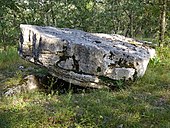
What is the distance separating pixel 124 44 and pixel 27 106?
489 cm

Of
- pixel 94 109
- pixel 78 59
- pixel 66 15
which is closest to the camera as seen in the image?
pixel 94 109

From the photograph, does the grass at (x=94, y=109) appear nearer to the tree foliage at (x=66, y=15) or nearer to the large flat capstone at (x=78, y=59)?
the large flat capstone at (x=78, y=59)

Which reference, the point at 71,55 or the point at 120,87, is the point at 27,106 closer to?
the point at 71,55

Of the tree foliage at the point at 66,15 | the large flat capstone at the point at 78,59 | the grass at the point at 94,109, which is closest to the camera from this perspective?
the grass at the point at 94,109

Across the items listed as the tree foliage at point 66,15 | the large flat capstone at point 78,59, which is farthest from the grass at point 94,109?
the tree foliage at point 66,15

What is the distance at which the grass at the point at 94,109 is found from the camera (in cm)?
642

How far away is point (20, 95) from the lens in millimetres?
8305

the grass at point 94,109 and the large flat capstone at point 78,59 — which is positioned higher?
the large flat capstone at point 78,59

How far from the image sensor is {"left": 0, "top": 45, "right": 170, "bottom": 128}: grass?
6422 mm

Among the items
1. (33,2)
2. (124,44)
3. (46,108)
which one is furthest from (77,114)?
(33,2)

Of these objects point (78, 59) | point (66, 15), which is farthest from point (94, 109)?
point (66, 15)

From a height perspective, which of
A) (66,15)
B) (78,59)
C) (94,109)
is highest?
(66,15)

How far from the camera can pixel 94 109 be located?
7062 millimetres

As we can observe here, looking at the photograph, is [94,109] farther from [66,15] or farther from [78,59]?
[66,15]
